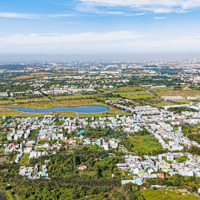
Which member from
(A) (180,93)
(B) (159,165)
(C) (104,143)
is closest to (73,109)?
(C) (104,143)

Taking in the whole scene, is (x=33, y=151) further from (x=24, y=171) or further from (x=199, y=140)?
(x=199, y=140)

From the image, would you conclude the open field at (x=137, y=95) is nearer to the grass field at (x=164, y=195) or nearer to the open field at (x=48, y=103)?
the open field at (x=48, y=103)

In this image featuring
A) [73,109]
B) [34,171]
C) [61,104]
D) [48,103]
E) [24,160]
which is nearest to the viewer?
[34,171]

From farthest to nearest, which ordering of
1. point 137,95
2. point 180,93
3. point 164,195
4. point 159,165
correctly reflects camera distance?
point 180,93 < point 137,95 < point 159,165 < point 164,195

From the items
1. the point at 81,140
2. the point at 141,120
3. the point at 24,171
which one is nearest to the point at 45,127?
the point at 81,140

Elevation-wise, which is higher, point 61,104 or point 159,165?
point 61,104

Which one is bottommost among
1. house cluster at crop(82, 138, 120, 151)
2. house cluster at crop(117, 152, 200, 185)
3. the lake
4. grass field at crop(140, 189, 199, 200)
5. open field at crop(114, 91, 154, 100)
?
grass field at crop(140, 189, 199, 200)

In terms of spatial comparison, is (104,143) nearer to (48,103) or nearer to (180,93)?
(48,103)

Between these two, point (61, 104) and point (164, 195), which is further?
point (61, 104)

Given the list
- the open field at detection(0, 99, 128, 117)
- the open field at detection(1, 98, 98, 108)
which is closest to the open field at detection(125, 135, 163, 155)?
the open field at detection(0, 99, 128, 117)

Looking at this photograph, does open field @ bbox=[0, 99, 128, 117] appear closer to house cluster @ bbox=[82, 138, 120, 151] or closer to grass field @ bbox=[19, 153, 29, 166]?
house cluster @ bbox=[82, 138, 120, 151]
